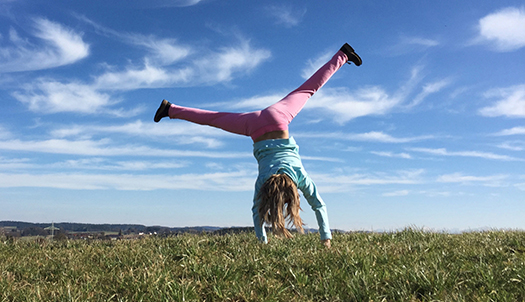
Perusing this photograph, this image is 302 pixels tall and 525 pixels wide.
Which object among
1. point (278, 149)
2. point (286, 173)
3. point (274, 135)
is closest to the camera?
point (286, 173)

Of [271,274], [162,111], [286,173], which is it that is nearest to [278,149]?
[286,173]

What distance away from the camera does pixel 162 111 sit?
27.6 ft

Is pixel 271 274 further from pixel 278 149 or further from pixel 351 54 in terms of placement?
pixel 351 54

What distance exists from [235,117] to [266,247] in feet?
8.95

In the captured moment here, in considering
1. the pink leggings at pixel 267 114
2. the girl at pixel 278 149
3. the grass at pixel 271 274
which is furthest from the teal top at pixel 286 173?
the grass at pixel 271 274

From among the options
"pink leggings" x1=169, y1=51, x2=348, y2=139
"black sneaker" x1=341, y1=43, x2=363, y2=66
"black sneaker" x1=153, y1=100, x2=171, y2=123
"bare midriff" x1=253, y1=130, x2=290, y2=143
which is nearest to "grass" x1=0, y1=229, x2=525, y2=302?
"bare midriff" x1=253, y1=130, x2=290, y2=143

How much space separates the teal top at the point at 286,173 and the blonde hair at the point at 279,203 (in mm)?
271

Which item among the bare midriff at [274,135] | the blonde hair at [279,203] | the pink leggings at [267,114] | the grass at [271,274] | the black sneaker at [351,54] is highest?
the black sneaker at [351,54]

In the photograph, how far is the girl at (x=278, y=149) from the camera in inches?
247

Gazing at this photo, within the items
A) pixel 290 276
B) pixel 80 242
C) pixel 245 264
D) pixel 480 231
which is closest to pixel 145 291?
pixel 245 264

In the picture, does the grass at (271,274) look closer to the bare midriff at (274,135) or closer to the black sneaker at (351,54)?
the bare midriff at (274,135)

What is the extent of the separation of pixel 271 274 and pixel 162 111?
485 centimetres

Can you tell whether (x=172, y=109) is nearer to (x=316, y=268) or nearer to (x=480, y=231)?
(x=316, y=268)

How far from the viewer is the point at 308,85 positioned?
8.14 m
